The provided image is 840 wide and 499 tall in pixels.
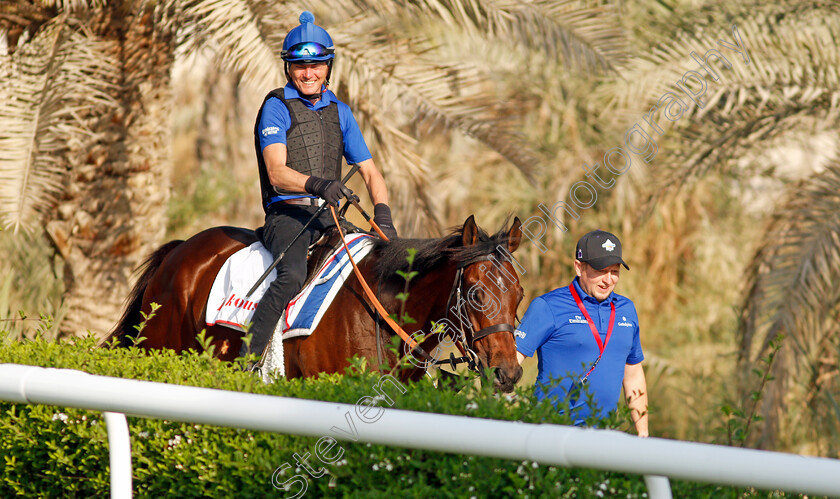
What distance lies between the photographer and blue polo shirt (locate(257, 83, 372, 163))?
17.1ft

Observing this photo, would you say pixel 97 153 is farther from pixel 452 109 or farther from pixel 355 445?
pixel 355 445

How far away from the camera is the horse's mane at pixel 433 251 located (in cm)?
446

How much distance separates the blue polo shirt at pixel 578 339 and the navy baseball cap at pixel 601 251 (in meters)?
0.18

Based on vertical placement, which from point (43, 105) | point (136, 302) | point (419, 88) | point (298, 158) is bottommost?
point (136, 302)

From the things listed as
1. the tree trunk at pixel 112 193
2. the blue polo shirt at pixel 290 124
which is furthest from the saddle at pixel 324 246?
the tree trunk at pixel 112 193

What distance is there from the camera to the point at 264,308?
4.93 meters

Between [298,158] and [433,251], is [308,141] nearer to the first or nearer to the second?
[298,158]

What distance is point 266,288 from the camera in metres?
5.14

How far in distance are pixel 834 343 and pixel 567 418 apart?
655 cm

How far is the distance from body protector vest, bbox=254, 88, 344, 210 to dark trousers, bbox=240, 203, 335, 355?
0.17m

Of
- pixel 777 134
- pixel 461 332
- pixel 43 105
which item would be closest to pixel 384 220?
pixel 461 332

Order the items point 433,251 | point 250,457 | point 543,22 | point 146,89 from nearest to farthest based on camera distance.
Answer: point 250,457 < point 433,251 < point 543,22 < point 146,89

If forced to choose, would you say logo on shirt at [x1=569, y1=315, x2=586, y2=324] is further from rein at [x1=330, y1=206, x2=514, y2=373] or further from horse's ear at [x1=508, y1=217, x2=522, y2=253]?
horse's ear at [x1=508, y1=217, x2=522, y2=253]

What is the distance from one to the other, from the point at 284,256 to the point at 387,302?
2.22 feet
